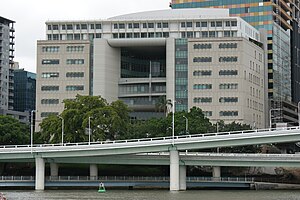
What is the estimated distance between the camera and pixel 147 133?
151250 millimetres

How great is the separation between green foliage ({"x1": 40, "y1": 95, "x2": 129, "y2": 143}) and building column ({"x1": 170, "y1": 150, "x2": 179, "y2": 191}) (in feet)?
92.0

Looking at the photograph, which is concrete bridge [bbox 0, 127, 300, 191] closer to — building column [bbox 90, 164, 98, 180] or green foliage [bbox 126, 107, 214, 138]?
building column [bbox 90, 164, 98, 180]

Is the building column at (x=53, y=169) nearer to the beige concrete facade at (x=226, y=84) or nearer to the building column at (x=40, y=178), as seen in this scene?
the building column at (x=40, y=178)

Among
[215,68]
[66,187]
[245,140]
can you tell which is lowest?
[66,187]

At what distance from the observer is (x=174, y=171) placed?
11525 centimetres

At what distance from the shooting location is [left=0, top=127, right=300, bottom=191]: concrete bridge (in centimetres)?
11063

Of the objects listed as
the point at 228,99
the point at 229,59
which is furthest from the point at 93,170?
the point at 229,59

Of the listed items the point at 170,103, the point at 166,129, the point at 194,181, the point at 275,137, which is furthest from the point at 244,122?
the point at 275,137

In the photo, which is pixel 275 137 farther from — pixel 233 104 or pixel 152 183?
pixel 233 104

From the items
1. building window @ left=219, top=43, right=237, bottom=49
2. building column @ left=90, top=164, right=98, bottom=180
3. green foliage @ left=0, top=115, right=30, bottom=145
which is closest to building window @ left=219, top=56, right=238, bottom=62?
building window @ left=219, top=43, right=237, bottom=49

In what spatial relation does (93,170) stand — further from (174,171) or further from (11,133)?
(174,171)

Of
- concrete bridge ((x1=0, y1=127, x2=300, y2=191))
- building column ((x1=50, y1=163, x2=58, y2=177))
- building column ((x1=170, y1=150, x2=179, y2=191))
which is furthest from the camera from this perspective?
building column ((x1=50, y1=163, x2=58, y2=177))

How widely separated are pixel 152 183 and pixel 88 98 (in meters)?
32.9

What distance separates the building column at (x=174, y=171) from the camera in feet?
378
